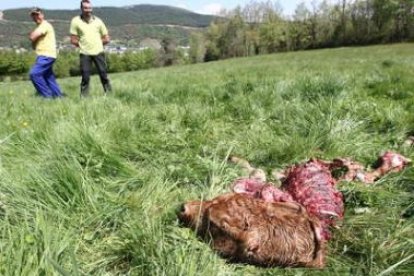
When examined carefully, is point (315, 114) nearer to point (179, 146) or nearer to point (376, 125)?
point (376, 125)

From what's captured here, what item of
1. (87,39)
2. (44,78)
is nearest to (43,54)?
(44,78)

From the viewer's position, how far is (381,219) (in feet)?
8.67

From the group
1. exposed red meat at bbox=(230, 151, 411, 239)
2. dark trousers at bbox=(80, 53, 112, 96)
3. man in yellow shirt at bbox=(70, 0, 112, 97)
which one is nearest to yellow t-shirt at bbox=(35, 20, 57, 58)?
man in yellow shirt at bbox=(70, 0, 112, 97)

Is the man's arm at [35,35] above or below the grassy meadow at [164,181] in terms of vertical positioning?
above

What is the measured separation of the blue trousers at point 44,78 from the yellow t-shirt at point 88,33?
88 centimetres

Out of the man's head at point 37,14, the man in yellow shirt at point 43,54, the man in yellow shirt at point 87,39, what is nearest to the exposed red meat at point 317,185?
the man in yellow shirt at point 87,39

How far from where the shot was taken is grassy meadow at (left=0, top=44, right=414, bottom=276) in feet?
7.24

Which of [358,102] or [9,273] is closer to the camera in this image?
[9,273]

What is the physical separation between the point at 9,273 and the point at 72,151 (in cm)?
165

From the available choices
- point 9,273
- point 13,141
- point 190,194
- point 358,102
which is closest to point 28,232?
point 9,273

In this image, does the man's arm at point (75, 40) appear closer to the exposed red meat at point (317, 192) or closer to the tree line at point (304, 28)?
the exposed red meat at point (317, 192)

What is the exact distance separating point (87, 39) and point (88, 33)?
14cm

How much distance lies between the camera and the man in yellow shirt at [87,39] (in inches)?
399

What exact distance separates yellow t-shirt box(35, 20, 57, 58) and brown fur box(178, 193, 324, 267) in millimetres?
9101
